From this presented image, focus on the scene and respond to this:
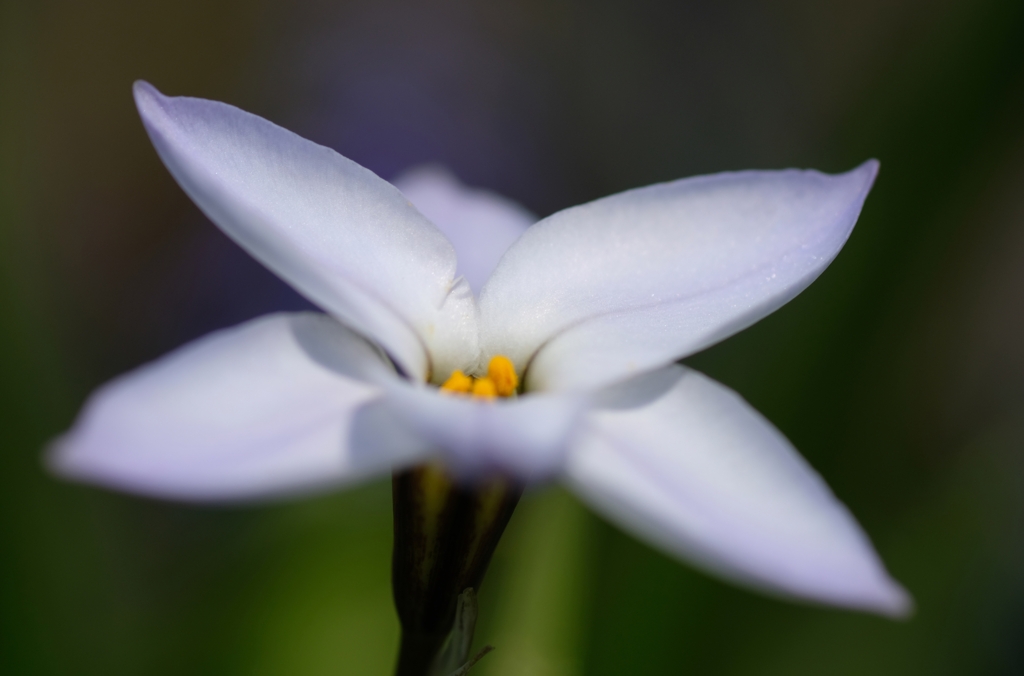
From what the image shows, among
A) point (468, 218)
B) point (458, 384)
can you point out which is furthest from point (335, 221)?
point (468, 218)

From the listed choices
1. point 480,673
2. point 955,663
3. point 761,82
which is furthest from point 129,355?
point 761,82

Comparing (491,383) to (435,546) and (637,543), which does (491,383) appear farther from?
(637,543)

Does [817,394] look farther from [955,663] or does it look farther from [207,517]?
[207,517]

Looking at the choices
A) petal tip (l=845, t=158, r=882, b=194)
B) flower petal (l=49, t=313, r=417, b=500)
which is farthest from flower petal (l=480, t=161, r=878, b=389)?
flower petal (l=49, t=313, r=417, b=500)

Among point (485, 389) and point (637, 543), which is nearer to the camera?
point (485, 389)

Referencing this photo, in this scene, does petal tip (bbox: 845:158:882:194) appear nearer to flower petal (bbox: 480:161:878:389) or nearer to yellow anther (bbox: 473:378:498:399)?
flower petal (bbox: 480:161:878:389)
